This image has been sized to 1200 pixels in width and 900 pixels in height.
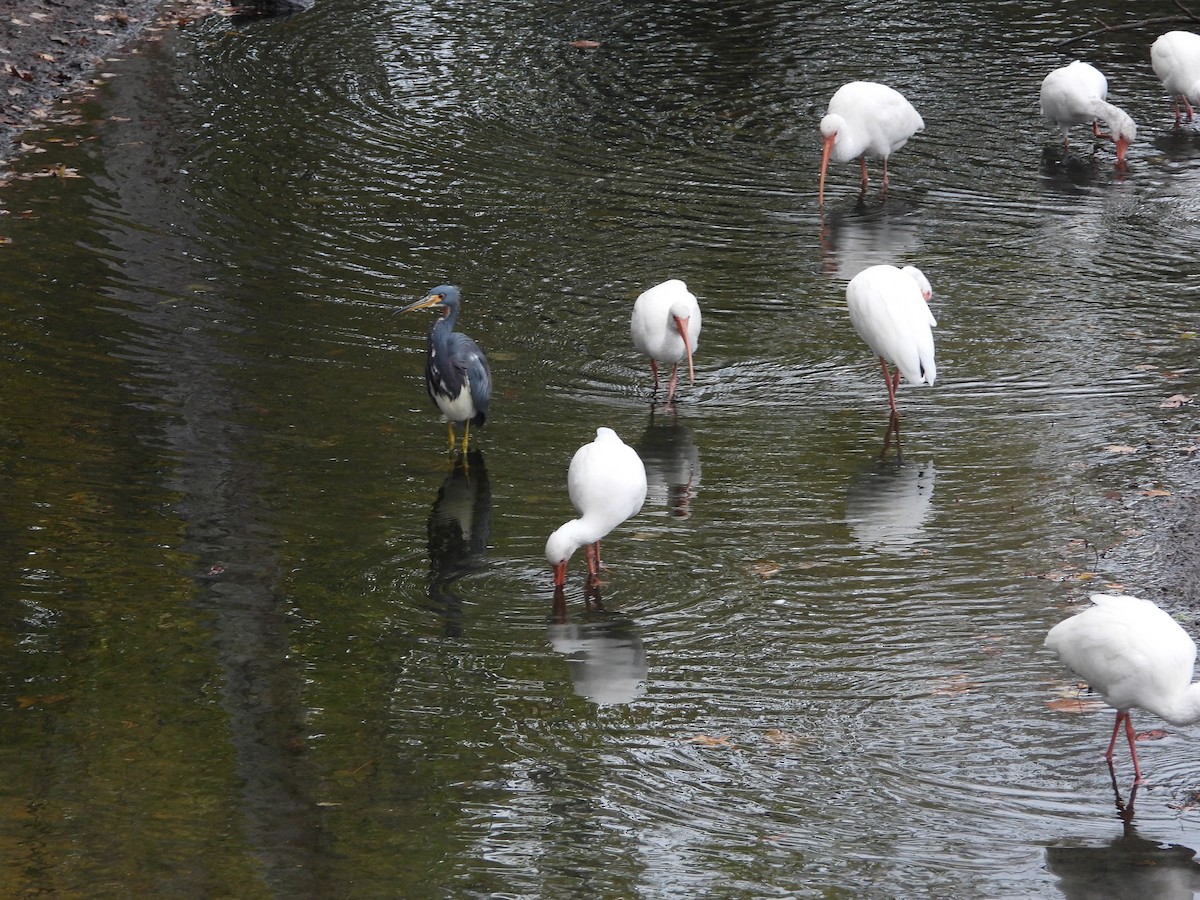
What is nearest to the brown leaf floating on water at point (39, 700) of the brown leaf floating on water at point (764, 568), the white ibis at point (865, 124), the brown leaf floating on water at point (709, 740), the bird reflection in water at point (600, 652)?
the bird reflection in water at point (600, 652)

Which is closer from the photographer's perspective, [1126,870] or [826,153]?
[1126,870]

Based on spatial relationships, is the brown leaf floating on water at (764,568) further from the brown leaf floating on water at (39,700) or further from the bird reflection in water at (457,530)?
the brown leaf floating on water at (39,700)

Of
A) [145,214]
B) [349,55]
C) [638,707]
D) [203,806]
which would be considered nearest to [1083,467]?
[638,707]

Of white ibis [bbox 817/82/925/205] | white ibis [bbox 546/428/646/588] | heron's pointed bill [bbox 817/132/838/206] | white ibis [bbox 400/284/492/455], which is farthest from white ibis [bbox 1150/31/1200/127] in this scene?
white ibis [bbox 546/428/646/588]

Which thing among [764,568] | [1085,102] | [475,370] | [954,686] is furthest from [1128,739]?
[1085,102]

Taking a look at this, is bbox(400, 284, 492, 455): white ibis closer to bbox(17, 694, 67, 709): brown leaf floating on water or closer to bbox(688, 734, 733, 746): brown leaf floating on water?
bbox(17, 694, 67, 709): brown leaf floating on water

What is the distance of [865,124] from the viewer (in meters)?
12.3

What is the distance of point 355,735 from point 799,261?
6.17m

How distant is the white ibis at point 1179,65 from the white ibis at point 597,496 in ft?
28.6

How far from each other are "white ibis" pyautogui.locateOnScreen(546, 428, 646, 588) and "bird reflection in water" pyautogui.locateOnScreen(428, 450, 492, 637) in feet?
1.64

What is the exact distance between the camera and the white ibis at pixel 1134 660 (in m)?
5.34

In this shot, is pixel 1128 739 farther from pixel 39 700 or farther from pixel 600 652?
pixel 39 700

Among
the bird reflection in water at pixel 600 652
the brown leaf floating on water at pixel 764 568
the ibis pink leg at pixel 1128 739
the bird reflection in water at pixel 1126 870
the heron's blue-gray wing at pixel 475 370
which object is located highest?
the heron's blue-gray wing at pixel 475 370

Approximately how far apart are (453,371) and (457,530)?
94 centimetres
